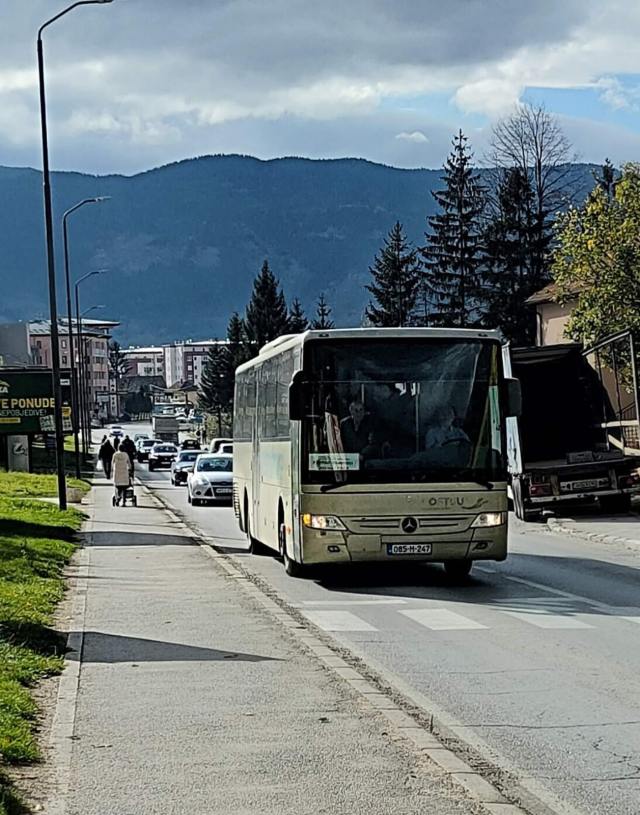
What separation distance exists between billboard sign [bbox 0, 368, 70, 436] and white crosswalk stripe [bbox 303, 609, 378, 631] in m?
50.1

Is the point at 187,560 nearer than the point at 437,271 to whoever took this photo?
Yes

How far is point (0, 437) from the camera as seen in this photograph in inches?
2665

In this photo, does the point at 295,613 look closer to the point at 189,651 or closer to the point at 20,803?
the point at 189,651

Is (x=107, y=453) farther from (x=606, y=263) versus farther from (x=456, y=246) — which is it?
(x=456, y=246)

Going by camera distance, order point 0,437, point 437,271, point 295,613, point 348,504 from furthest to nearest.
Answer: point 437,271
point 0,437
point 348,504
point 295,613

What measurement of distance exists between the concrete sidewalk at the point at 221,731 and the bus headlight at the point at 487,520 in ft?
10.2

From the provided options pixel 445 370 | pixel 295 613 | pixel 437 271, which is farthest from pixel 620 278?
pixel 437 271

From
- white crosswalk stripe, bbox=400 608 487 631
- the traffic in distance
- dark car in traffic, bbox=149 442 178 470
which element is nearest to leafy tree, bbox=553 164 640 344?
the traffic in distance

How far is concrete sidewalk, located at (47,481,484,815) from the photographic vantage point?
6230 millimetres

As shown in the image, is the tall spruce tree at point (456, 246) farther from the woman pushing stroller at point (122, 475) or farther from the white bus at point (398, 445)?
the white bus at point (398, 445)

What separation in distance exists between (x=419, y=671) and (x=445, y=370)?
632 cm

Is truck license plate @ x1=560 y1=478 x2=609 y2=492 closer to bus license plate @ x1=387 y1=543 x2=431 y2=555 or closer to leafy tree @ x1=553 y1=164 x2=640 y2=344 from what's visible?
leafy tree @ x1=553 y1=164 x2=640 y2=344

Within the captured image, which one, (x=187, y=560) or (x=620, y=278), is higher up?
→ (x=620, y=278)

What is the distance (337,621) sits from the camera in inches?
516
